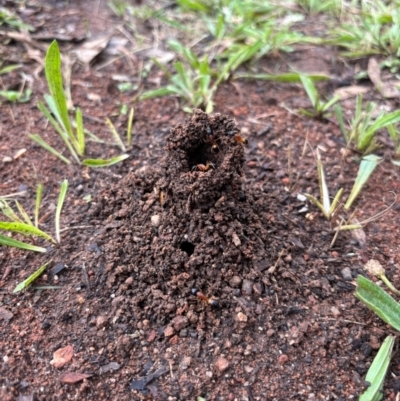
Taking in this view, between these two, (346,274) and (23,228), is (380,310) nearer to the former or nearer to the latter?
(346,274)

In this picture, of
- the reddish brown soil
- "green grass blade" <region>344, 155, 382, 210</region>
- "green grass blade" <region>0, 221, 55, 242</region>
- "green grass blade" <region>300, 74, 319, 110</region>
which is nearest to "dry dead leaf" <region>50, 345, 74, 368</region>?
the reddish brown soil

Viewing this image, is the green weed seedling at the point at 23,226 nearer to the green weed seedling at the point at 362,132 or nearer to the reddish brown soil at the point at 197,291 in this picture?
the reddish brown soil at the point at 197,291

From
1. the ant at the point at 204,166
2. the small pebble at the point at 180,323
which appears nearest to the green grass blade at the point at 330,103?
the ant at the point at 204,166

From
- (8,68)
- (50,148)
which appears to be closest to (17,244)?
(50,148)

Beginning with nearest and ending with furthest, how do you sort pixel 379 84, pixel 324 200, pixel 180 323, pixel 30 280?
pixel 180 323 < pixel 30 280 < pixel 324 200 < pixel 379 84

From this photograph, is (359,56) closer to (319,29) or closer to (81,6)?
(319,29)

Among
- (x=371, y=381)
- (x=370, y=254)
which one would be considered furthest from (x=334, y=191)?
(x=371, y=381)
